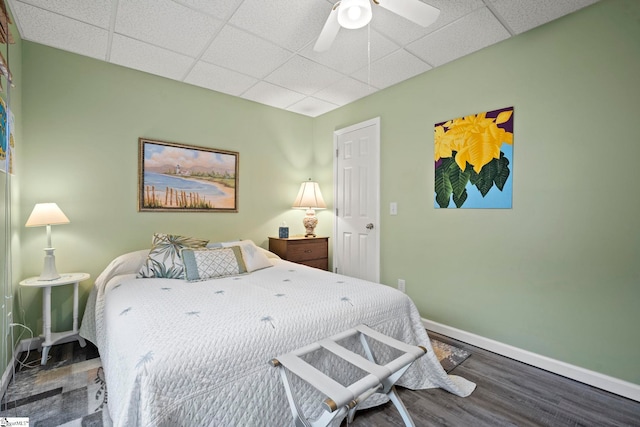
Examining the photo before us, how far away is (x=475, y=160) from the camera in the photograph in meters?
2.54

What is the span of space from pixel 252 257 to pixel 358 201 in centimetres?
144

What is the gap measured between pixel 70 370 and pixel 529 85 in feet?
12.7

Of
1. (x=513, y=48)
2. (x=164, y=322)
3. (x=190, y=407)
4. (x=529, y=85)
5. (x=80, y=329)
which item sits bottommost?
(x=80, y=329)

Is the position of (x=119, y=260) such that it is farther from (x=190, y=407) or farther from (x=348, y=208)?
(x=348, y=208)

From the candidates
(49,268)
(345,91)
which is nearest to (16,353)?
(49,268)

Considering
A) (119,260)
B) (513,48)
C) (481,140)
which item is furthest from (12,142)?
(513,48)

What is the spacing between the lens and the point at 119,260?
2523 mm

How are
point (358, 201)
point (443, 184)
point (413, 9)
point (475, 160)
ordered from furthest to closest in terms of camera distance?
point (358, 201) < point (443, 184) < point (475, 160) < point (413, 9)

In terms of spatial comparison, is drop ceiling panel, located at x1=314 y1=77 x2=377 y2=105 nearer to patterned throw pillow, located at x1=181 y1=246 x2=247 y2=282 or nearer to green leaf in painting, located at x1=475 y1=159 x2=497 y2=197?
green leaf in painting, located at x1=475 y1=159 x2=497 y2=197

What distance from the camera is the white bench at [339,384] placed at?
113 centimetres

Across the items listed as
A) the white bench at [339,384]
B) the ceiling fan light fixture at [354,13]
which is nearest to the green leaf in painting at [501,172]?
the ceiling fan light fixture at [354,13]

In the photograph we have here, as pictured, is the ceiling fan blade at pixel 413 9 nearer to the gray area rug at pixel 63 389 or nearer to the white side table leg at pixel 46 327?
the gray area rug at pixel 63 389

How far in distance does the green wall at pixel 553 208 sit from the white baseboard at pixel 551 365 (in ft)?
0.14

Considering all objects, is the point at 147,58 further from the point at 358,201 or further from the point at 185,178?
the point at 358,201
